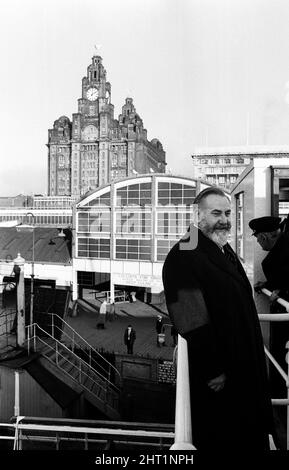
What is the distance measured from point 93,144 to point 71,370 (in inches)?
3844

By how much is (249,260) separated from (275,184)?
1.18 meters

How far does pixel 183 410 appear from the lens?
1.36m

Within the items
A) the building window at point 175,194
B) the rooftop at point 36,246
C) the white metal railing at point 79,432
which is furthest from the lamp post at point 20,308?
the rooftop at point 36,246

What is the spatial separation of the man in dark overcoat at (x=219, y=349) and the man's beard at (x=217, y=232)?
0.13 metres

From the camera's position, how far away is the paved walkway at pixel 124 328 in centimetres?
1445

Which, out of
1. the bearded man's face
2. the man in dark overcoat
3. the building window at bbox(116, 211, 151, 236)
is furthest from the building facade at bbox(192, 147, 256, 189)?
the man in dark overcoat

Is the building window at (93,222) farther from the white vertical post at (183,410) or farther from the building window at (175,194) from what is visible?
the white vertical post at (183,410)

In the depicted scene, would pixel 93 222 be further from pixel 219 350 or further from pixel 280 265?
pixel 219 350

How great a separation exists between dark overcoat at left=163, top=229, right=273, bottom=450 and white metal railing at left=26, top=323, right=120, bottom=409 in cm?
843

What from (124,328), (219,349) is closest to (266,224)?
(219,349)

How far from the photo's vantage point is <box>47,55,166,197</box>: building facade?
9856 cm
